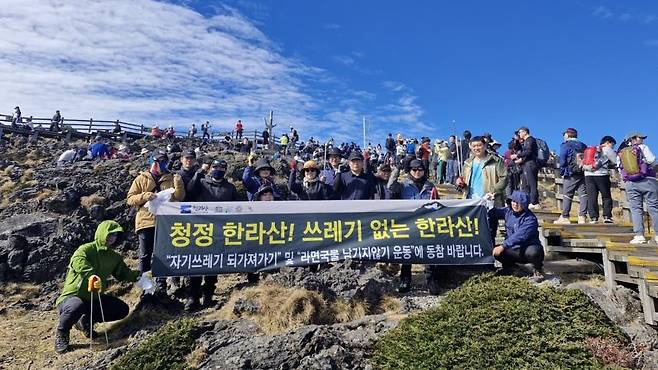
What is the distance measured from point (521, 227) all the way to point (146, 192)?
5807 millimetres

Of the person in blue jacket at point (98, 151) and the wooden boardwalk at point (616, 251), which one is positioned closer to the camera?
the wooden boardwalk at point (616, 251)

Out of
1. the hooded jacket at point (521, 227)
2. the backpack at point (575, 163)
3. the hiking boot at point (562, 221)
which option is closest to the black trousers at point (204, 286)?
the hooded jacket at point (521, 227)

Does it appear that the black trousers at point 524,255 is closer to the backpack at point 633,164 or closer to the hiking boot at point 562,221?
the hiking boot at point 562,221

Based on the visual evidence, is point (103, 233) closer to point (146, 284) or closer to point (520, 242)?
point (146, 284)

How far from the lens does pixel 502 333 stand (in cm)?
455

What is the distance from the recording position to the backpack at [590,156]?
8.05 meters

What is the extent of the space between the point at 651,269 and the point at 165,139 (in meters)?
35.9

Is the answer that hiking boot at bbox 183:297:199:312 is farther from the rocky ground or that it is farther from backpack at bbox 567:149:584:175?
backpack at bbox 567:149:584:175

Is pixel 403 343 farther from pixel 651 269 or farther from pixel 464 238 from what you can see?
pixel 651 269

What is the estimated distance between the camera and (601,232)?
7621 mm

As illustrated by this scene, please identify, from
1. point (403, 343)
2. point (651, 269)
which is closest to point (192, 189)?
point (403, 343)

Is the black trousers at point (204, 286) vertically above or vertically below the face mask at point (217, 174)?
below

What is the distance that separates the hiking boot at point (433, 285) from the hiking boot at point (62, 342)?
17.0ft

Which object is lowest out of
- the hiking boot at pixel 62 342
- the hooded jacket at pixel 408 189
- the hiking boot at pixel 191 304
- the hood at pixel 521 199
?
the hiking boot at pixel 62 342
